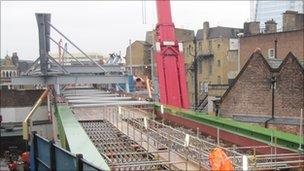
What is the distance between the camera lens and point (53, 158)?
8758 millimetres

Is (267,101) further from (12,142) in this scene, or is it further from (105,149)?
(12,142)

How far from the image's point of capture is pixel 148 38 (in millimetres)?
71875

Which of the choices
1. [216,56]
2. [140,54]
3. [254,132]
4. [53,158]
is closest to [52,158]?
[53,158]

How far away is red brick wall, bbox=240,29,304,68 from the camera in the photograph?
36.6 metres

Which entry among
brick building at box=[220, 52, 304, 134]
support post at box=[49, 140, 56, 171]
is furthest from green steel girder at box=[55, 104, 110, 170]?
brick building at box=[220, 52, 304, 134]

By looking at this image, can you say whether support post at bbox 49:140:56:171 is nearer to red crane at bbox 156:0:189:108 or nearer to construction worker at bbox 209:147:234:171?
construction worker at bbox 209:147:234:171

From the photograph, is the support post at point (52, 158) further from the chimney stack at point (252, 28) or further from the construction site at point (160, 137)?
the chimney stack at point (252, 28)

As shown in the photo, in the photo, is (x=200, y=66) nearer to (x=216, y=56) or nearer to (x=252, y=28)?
(x=216, y=56)

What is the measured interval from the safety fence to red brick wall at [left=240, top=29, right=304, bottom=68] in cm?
2877

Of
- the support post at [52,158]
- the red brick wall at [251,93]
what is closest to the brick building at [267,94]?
the red brick wall at [251,93]

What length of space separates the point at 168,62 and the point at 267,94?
7.54 m

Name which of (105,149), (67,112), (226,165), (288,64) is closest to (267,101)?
(288,64)

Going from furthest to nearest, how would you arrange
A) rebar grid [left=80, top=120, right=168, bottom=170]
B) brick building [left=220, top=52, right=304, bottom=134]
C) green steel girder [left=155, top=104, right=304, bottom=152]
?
brick building [left=220, top=52, right=304, bottom=134] → green steel girder [left=155, top=104, right=304, bottom=152] → rebar grid [left=80, top=120, right=168, bottom=170]

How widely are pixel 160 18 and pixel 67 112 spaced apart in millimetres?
6565
